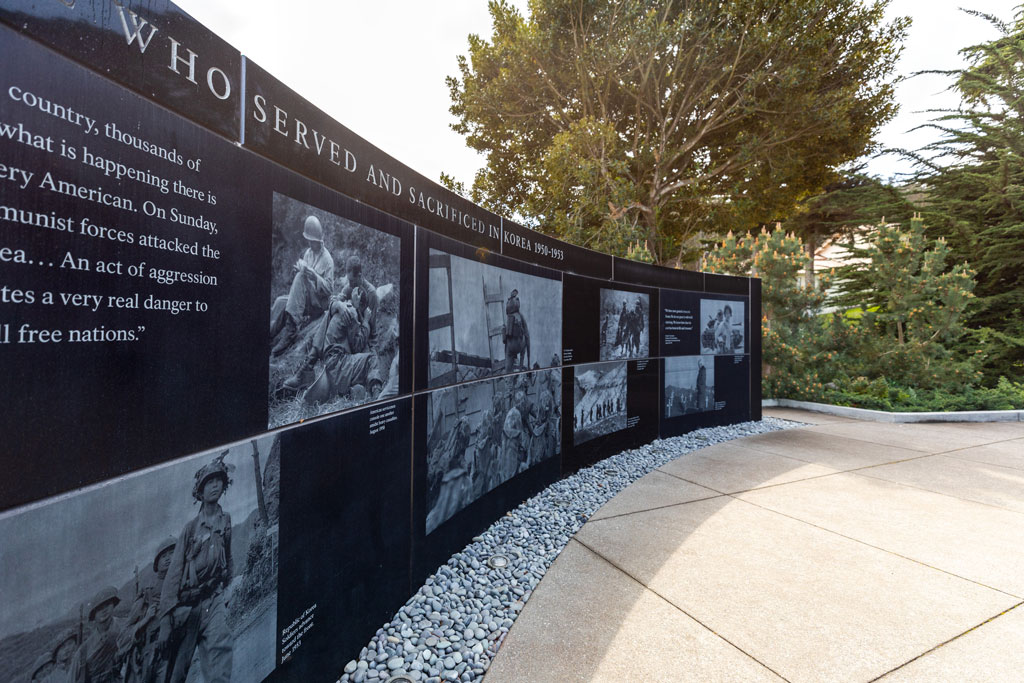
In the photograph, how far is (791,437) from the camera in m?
8.28

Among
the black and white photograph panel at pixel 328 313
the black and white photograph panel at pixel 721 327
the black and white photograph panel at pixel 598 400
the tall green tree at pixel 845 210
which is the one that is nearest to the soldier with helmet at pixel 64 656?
the black and white photograph panel at pixel 328 313

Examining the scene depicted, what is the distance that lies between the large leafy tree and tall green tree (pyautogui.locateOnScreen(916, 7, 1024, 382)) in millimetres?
2799

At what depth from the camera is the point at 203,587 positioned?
5.55 ft

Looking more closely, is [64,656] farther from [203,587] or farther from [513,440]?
[513,440]

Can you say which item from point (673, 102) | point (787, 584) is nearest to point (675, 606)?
point (787, 584)

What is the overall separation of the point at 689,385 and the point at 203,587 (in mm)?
7910

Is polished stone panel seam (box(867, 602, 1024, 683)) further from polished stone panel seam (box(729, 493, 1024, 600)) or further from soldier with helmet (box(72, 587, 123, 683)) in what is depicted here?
soldier with helmet (box(72, 587, 123, 683))

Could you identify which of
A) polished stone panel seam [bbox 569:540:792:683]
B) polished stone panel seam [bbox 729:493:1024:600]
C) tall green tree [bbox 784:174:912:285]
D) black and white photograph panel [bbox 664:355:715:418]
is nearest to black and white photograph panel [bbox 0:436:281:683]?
polished stone panel seam [bbox 569:540:792:683]

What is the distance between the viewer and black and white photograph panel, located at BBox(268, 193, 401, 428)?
2033mm

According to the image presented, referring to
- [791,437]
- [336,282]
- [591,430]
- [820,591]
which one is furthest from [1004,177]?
[336,282]

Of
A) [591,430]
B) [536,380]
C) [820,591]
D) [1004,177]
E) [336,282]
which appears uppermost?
[1004,177]

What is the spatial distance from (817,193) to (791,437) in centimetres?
1643

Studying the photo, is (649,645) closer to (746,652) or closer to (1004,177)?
(746,652)

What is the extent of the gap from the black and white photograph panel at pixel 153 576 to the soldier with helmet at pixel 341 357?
0.31m
